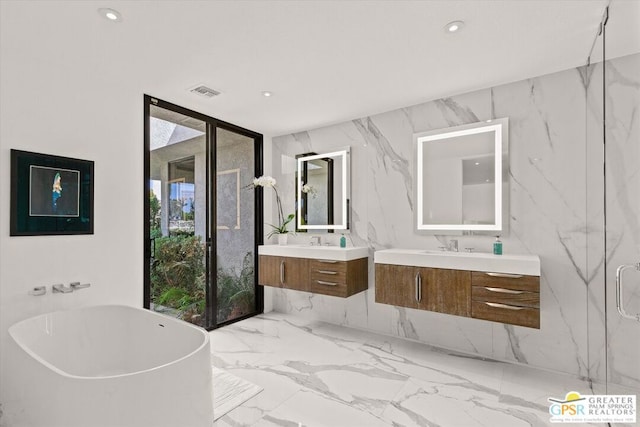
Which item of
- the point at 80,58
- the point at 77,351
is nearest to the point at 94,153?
the point at 80,58

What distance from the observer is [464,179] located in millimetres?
3045

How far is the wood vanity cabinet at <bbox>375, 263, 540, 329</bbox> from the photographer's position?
2398mm

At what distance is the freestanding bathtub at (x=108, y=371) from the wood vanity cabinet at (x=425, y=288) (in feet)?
5.66

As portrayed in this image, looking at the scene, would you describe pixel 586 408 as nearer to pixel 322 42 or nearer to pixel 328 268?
pixel 328 268

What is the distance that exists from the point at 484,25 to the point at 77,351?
11.4 ft

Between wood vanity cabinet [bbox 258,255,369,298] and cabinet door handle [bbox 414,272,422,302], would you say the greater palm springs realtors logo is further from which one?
wood vanity cabinet [bbox 258,255,369,298]

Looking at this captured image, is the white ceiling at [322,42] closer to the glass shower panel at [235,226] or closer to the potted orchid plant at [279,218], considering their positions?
the glass shower panel at [235,226]

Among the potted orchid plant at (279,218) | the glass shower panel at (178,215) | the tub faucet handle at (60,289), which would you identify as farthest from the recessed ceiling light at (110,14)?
the potted orchid plant at (279,218)

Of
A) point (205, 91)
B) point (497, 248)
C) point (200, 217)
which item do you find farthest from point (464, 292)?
point (205, 91)

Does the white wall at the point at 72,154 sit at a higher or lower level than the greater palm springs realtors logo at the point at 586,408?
higher

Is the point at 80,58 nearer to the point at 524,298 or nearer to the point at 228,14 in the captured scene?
the point at 228,14

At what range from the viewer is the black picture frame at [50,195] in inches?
88.6

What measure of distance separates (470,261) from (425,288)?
438mm

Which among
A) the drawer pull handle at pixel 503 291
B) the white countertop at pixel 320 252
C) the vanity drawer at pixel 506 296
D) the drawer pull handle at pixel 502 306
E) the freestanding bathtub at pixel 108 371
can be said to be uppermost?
the white countertop at pixel 320 252
